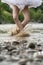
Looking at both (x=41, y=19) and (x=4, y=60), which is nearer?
(x=4, y=60)

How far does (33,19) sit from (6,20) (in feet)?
9.61

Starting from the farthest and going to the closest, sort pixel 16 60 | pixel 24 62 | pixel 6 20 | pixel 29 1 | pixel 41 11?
pixel 41 11
pixel 6 20
pixel 29 1
pixel 16 60
pixel 24 62

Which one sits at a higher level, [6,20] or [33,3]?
[33,3]

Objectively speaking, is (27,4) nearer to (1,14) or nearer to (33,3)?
(33,3)

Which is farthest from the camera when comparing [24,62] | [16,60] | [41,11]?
[41,11]

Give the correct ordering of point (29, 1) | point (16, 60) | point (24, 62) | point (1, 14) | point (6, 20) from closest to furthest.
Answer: point (24, 62)
point (16, 60)
point (29, 1)
point (6, 20)
point (1, 14)

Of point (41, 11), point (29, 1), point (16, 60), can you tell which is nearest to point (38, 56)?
point (16, 60)

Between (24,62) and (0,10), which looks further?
(0,10)

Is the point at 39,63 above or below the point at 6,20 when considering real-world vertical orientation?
above

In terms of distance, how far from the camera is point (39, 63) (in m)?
4.17

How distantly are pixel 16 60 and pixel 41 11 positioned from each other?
22468 millimetres

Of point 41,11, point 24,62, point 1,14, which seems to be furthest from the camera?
point 41,11

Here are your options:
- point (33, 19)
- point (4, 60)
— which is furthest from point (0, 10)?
point (4, 60)

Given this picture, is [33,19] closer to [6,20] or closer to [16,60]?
[6,20]
